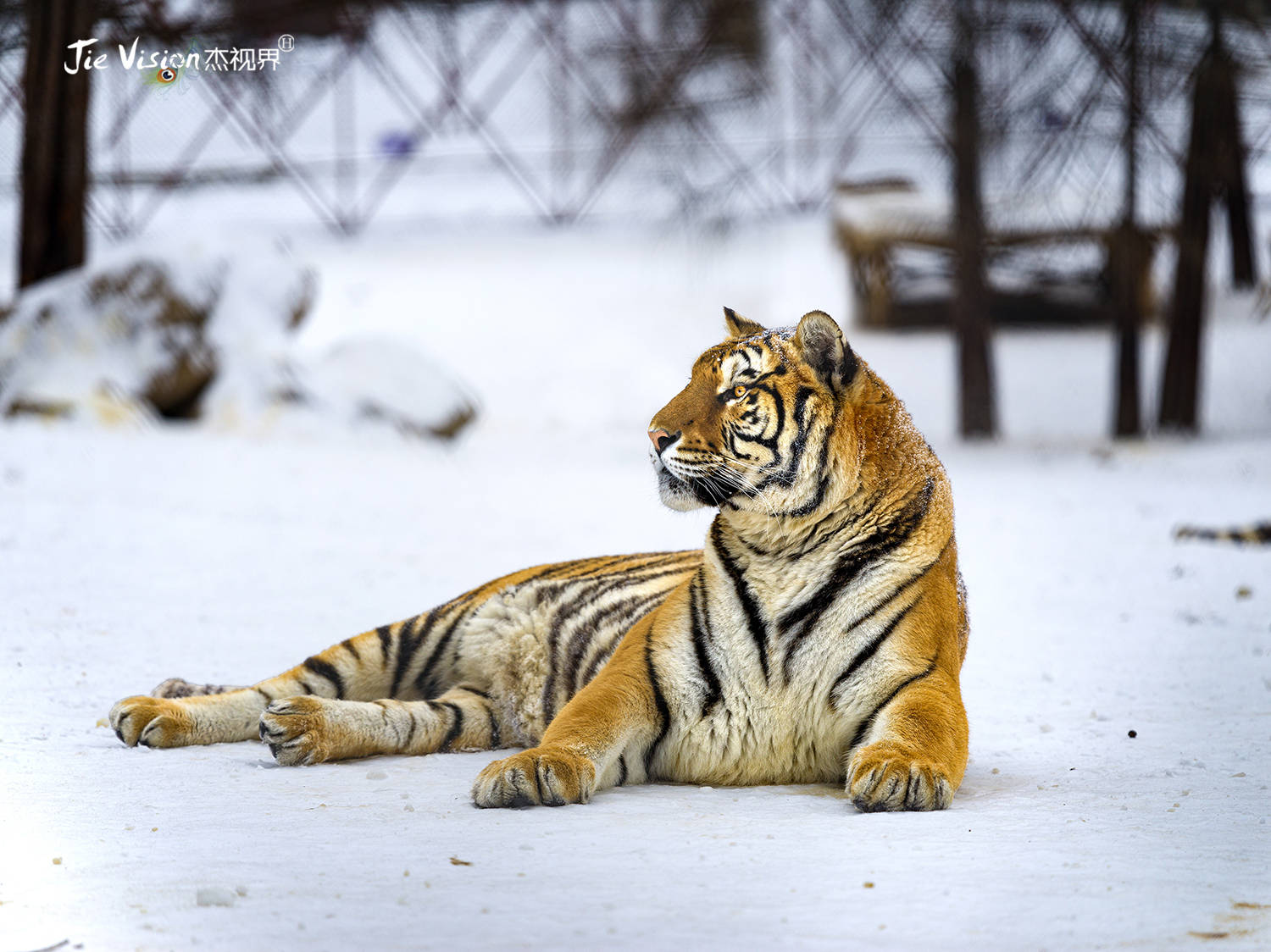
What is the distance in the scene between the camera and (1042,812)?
291 cm

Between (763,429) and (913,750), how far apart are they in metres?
0.75

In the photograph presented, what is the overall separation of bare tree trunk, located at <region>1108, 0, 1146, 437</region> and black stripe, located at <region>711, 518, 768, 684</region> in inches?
311

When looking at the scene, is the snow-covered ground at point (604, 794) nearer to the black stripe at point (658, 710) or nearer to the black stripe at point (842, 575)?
the black stripe at point (658, 710)

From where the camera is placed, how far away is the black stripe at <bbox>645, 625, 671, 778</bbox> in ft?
10.3

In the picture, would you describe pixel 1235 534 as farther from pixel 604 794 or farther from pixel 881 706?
pixel 604 794

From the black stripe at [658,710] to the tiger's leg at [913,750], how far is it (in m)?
0.40

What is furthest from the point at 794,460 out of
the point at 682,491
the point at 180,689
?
the point at 180,689

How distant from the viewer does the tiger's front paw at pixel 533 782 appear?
9.44ft

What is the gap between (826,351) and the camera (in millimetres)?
3168

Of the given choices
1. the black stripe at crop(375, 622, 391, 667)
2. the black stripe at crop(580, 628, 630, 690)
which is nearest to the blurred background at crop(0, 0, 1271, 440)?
the black stripe at crop(375, 622, 391, 667)

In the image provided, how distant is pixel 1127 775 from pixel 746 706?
0.94m

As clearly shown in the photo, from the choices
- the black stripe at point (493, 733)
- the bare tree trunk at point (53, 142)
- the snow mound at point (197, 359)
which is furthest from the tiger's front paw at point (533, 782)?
the bare tree trunk at point (53, 142)

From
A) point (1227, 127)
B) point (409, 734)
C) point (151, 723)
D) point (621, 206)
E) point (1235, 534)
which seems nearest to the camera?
point (151, 723)

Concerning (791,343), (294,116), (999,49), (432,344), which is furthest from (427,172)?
(791,343)
